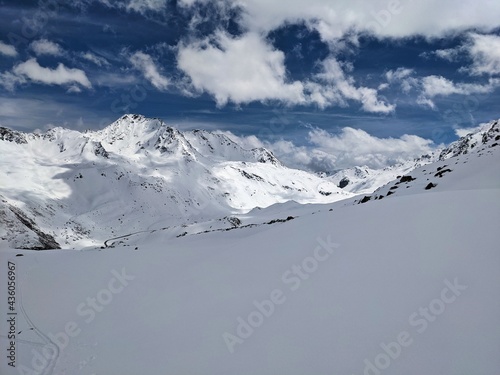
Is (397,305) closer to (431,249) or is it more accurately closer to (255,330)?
(431,249)

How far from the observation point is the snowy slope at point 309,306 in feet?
24.1

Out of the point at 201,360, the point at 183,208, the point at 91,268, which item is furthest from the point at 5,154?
the point at 201,360

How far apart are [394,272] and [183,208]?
635 feet

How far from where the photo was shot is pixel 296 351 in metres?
7.83
